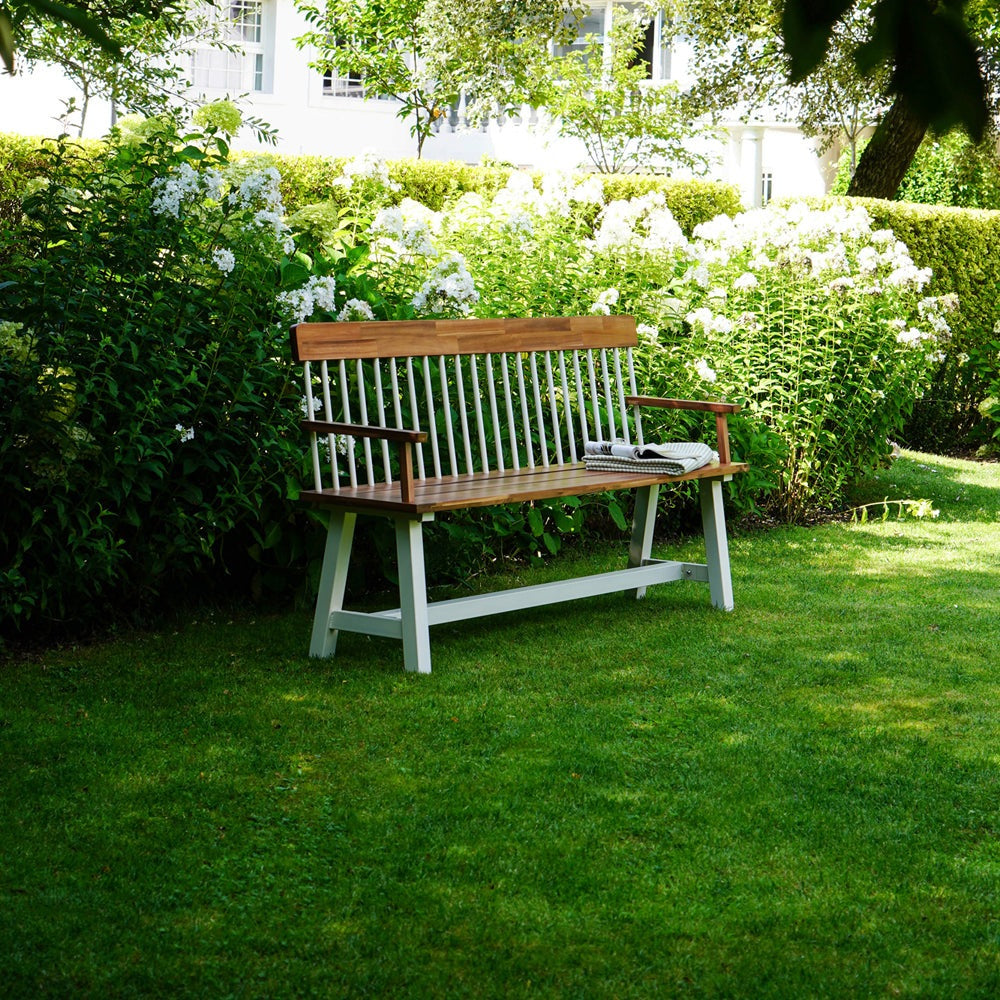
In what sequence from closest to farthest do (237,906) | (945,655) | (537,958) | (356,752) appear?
(537,958)
(237,906)
(356,752)
(945,655)

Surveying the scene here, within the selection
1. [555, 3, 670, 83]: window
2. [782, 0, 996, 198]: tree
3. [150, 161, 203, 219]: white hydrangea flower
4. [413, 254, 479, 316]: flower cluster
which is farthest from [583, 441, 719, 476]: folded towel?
[555, 3, 670, 83]: window

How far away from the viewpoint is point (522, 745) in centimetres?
355

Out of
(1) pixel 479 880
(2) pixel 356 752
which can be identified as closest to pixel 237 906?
(1) pixel 479 880

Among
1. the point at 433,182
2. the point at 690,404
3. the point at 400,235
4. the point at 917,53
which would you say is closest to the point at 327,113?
the point at 433,182

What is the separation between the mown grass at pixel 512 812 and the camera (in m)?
2.39

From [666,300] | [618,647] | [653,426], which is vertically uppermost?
[666,300]

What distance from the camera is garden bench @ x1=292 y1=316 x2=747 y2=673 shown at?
4.13 meters

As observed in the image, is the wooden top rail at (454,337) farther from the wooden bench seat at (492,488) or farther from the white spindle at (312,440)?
the wooden bench seat at (492,488)

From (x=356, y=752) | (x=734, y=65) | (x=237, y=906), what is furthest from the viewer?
(x=734, y=65)

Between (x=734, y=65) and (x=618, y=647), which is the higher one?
(x=734, y=65)

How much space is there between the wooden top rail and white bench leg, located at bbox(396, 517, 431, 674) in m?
0.71

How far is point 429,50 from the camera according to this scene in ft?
53.8

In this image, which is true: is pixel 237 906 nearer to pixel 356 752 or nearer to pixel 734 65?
pixel 356 752

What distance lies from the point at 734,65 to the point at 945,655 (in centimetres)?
998
